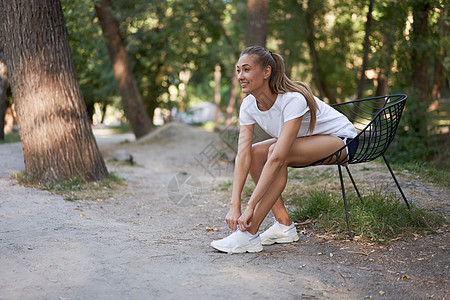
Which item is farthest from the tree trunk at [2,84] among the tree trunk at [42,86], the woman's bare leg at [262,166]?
the woman's bare leg at [262,166]

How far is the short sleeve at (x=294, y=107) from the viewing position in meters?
3.34

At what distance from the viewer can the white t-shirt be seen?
3.38 m

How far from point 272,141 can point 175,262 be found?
123 centimetres

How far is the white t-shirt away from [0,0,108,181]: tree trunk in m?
3.08

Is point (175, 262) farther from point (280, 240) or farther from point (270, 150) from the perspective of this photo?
point (270, 150)

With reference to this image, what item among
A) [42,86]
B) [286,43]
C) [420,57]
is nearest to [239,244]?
[42,86]

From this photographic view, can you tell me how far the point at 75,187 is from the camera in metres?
5.78

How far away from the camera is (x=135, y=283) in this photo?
2699 mm

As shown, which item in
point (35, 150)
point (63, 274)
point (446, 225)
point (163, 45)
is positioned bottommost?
point (446, 225)

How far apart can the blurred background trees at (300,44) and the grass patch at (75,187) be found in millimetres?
3765

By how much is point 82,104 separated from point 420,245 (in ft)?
14.7

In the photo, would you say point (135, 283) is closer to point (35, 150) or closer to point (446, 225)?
point (446, 225)

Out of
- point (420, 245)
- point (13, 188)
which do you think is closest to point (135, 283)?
point (420, 245)

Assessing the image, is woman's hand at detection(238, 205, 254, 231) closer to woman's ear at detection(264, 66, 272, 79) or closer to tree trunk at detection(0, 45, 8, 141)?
woman's ear at detection(264, 66, 272, 79)
